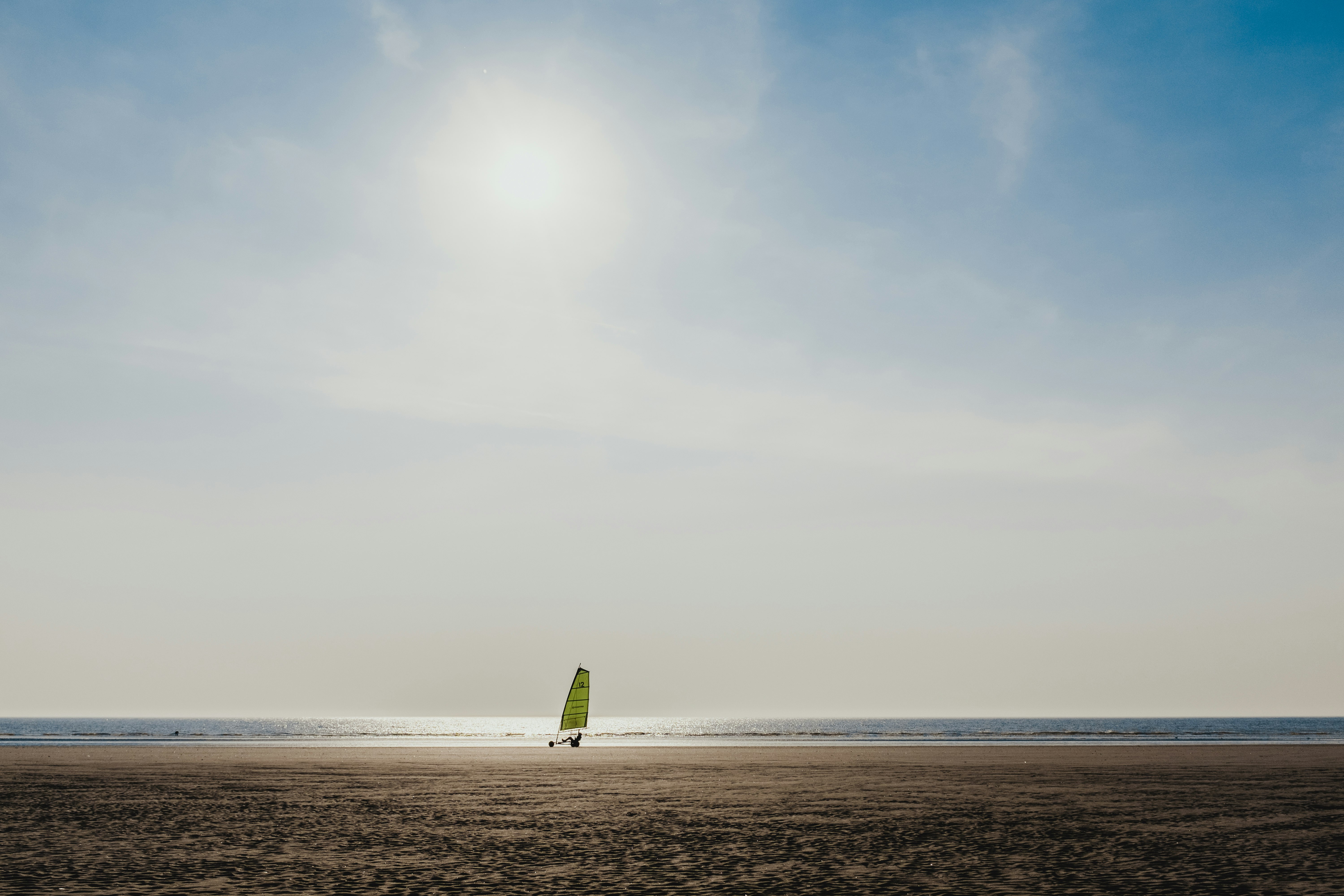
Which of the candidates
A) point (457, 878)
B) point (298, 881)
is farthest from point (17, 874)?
point (457, 878)

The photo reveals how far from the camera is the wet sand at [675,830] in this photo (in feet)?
49.1

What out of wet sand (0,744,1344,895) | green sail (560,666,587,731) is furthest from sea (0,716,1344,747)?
wet sand (0,744,1344,895)

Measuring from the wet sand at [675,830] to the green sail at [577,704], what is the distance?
32734mm

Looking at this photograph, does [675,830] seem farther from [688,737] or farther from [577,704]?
[688,737]

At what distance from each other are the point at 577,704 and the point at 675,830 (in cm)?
5731

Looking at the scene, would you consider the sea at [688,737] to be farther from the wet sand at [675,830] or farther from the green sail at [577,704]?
the wet sand at [675,830]

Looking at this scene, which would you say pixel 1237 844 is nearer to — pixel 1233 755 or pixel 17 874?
pixel 17 874

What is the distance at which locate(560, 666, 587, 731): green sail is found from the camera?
248 feet

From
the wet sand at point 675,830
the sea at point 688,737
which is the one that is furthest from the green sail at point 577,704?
the wet sand at point 675,830

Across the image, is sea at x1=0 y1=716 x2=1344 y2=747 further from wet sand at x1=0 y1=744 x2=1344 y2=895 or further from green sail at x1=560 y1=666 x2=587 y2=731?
wet sand at x1=0 y1=744 x2=1344 y2=895

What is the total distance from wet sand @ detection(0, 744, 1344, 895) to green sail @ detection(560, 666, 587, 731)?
3273 centimetres

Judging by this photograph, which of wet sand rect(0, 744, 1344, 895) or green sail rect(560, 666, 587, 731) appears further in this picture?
green sail rect(560, 666, 587, 731)

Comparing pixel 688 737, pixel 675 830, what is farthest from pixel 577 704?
pixel 675 830

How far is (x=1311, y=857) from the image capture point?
17.2 meters
